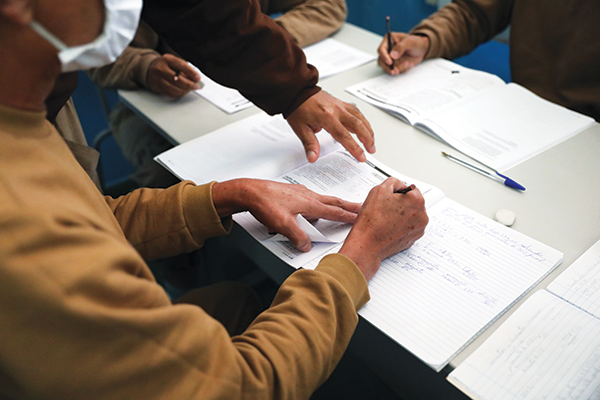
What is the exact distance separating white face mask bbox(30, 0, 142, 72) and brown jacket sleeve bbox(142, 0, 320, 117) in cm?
48

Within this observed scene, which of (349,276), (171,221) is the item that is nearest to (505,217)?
(349,276)

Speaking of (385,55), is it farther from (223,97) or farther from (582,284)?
(582,284)

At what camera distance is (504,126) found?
1.10 metres

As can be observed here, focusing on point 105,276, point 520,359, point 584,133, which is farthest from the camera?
point 584,133

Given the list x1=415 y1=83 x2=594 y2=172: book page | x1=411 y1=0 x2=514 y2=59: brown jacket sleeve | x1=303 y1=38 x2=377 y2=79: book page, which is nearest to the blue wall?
x1=411 y1=0 x2=514 y2=59: brown jacket sleeve

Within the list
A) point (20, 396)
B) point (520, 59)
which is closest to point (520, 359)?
point (20, 396)

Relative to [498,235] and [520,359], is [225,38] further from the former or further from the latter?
[520,359]

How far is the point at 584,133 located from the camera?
1.08 m

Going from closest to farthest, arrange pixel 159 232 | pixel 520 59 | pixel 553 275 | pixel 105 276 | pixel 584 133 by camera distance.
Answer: pixel 105 276
pixel 553 275
pixel 159 232
pixel 584 133
pixel 520 59

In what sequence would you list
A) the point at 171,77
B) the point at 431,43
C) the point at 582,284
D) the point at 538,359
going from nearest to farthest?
the point at 538,359 < the point at 582,284 < the point at 171,77 < the point at 431,43

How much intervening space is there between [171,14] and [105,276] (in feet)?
2.37

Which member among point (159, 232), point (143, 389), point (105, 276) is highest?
point (105, 276)

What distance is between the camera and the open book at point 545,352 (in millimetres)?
555

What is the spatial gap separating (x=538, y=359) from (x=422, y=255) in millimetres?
233
